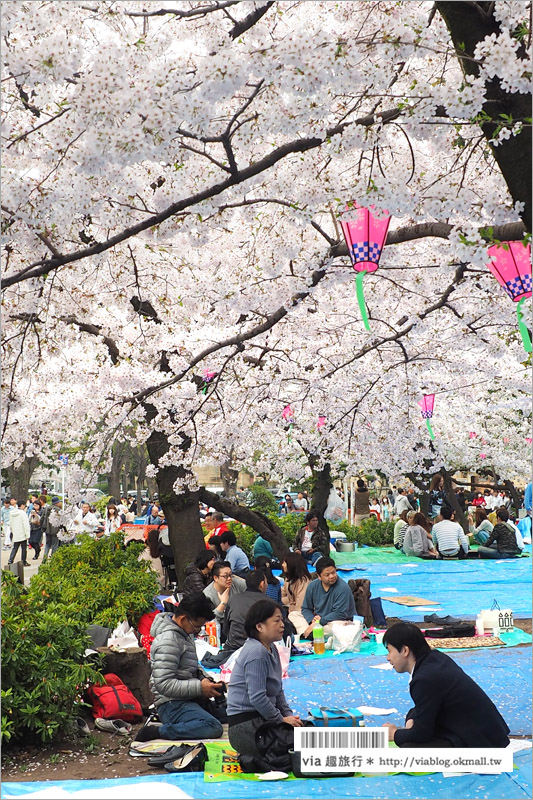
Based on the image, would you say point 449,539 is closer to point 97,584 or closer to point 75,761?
Result: point 97,584

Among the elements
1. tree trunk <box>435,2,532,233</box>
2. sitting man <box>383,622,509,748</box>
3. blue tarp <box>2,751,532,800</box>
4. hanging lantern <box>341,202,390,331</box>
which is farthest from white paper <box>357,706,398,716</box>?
tree trunk <box>435,2,532,233</box>

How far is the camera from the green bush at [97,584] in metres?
6.56

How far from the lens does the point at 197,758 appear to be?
193 inches

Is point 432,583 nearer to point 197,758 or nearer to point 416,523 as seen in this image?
point 416,523

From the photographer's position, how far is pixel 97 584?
805 cm

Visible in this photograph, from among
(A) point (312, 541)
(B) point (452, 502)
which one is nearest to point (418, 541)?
(A) point (312, 541)

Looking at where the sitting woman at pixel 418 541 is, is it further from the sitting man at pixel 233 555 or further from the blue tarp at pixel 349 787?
the blue tarp at pixel 349 787

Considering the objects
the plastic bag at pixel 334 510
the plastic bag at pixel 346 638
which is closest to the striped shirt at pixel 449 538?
the plastic bag at pixel 334 510

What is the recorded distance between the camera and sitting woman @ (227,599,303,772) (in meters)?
4.75

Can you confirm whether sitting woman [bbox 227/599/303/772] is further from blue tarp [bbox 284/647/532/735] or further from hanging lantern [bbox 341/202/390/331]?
hanging lantern [bbox 341/202/390/331]

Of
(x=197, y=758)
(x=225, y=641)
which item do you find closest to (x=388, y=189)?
(x=197, y=758)

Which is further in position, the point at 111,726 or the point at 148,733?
the point at 111,726

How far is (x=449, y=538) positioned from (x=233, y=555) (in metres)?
6.92

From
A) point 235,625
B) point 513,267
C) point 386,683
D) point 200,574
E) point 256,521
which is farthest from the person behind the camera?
point 256,521
